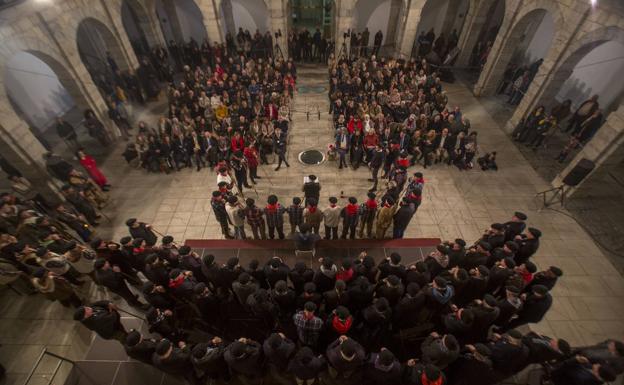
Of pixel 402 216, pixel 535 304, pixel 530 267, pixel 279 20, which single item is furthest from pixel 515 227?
pixel 279 20

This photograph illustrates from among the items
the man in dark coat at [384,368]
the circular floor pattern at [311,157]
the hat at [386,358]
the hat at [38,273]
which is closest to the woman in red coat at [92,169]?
the hat at [38,273]

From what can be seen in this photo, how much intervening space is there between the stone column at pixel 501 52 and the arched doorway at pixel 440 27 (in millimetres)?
2693

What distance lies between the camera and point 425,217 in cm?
941

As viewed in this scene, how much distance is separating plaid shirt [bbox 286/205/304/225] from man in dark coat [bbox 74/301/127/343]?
4.03m

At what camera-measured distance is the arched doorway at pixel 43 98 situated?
37.6 ft

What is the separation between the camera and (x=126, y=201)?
9.95m

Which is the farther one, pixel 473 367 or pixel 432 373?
pixel 473 367

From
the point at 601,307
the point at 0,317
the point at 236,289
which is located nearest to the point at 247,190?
the point at 236,289

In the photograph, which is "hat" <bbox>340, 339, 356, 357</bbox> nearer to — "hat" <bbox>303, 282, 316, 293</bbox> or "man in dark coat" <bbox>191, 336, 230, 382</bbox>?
"hat" <bbox>303, 282, 316, 293</bbox>

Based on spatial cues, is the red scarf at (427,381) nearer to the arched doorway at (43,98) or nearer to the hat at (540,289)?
the hat at (540,289)

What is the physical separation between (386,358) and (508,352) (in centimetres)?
187

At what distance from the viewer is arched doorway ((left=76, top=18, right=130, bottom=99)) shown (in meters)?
13.2

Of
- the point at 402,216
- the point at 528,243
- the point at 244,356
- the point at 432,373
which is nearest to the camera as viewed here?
the point at 432,373

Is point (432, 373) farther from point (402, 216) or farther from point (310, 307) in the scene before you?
point (402, 216)
